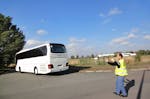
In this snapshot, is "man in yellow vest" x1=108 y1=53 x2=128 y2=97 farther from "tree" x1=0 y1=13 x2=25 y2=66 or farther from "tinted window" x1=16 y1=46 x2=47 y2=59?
"tree" x1=0 y1=13 x2=25 y2=66

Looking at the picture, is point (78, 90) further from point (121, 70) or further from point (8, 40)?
point (8, 40)

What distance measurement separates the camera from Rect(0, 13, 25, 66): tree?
4412 centimetres

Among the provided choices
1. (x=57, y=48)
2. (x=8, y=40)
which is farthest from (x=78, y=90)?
(x=8, y=40)

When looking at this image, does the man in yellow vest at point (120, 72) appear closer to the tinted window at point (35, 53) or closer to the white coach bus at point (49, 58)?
the white coach bus at point (49, 58)

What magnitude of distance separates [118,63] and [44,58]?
14.2 metres

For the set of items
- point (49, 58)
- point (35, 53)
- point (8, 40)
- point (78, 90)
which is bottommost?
point (78, 90)

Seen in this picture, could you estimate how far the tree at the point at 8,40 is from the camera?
44.1 metres

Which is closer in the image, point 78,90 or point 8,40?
point 78,90

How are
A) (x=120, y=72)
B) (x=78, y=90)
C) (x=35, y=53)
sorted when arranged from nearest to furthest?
(x=120, y=72), (x=78, y=90), (x=35, y=53)

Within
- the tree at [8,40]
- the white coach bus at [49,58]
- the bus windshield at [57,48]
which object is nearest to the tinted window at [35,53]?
the white coach bus at [49,58]

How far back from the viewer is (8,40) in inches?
1913

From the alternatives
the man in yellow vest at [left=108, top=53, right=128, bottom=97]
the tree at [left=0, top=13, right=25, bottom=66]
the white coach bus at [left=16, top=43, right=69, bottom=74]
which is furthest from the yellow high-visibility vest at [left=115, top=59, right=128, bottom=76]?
the tree at [left=0, top=13, right=25, bottom=66]

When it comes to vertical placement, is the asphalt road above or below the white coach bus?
below

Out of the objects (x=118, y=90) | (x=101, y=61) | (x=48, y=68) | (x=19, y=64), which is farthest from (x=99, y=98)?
(x=101, y=61)
